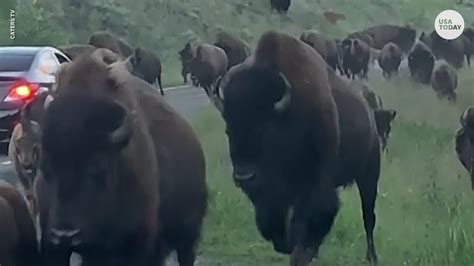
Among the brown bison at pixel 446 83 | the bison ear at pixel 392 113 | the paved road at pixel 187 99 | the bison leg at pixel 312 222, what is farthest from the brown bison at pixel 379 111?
the paved road at pixel 187 99

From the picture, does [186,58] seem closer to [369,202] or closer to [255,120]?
[255,120]

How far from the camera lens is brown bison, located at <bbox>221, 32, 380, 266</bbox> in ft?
17.1

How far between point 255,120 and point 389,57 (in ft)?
2.69

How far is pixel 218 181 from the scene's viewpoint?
5273 mm

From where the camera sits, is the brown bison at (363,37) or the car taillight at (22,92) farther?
the brown bison at (363,37)

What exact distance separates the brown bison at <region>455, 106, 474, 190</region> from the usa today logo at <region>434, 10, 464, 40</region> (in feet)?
1.17

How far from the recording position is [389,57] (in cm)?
562

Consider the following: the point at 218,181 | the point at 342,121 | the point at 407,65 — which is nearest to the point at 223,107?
the point at 218,181

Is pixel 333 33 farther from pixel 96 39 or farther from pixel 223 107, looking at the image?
pixel 96 39

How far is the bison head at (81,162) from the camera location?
4605 mm

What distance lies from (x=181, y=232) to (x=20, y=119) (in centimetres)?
87

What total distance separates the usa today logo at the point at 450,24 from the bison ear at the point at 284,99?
795mm

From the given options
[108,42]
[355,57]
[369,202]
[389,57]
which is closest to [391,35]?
[389,57]

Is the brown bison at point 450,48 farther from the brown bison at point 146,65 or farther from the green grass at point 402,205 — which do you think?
the brown bison at point 146,65
